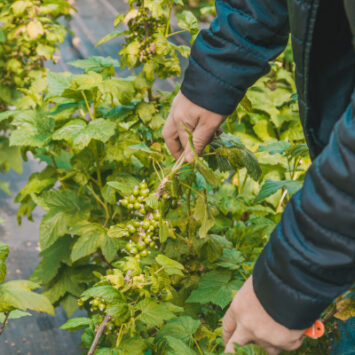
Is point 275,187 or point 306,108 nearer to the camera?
point 306,108

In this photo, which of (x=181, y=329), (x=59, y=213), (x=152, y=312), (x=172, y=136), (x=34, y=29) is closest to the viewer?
(x=152, y=312)

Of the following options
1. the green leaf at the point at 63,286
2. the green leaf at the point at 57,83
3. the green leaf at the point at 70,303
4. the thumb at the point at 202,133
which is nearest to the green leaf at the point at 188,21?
the green leaf at the point at 57,83

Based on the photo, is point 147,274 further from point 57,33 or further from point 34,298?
point 57,33

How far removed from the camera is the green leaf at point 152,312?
115 centimetres

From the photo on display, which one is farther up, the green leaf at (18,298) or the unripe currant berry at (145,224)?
the unripe currant berry at (145,224)

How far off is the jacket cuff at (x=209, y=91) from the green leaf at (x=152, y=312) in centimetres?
48

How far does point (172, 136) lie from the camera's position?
1400 mm

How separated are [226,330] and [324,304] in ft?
0.74

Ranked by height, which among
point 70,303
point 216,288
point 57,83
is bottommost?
point 70,303

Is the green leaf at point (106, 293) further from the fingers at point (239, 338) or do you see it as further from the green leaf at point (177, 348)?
the fingers at point (239, 338)

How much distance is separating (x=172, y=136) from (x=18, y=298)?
57cm

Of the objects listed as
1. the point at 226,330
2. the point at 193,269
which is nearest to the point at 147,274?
the point at 226,330

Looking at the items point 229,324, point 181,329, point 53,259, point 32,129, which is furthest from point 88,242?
point 229,324

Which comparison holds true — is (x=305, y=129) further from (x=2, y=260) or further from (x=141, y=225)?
(x=2, y=260)
